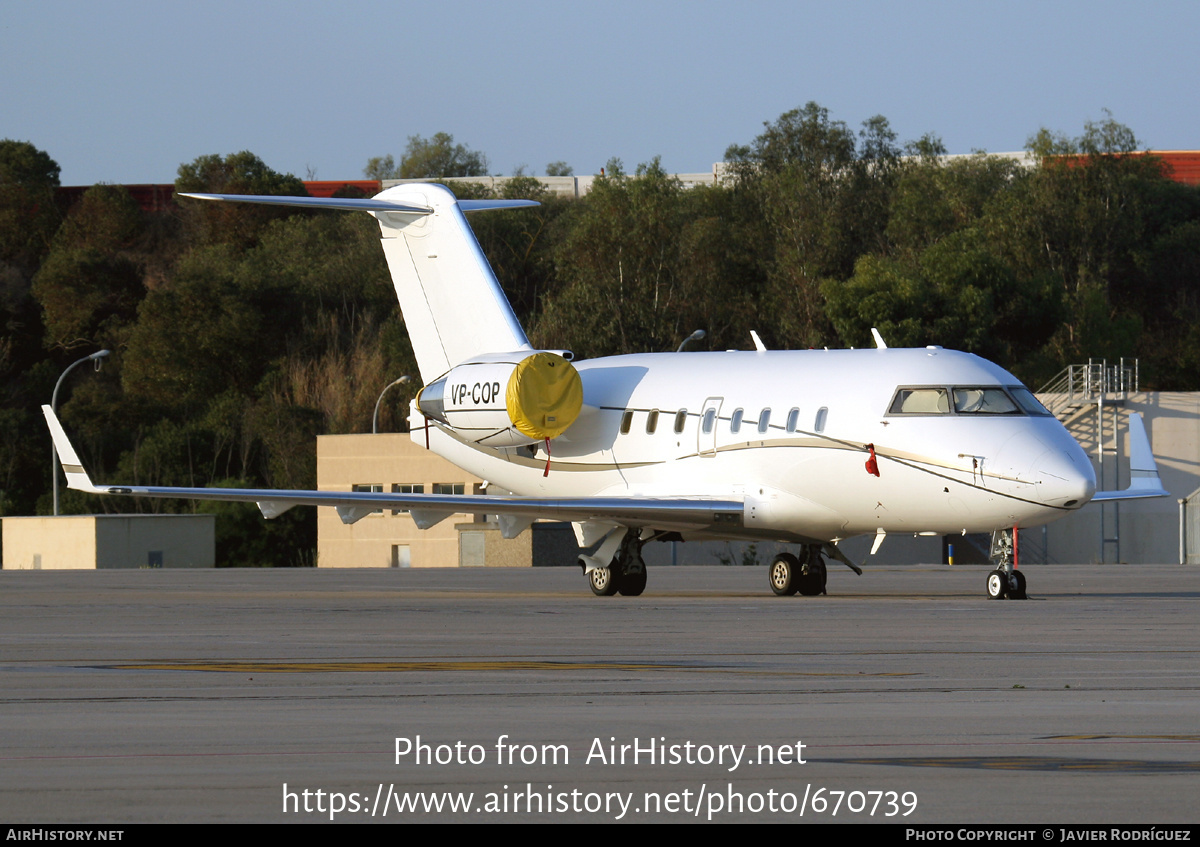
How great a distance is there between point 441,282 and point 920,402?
10.1 meters

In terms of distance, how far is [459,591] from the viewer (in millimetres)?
26578

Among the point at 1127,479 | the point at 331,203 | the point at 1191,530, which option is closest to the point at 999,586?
the point at 331,203

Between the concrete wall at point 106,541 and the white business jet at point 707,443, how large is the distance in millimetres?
27792

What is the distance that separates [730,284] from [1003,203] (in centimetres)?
1367

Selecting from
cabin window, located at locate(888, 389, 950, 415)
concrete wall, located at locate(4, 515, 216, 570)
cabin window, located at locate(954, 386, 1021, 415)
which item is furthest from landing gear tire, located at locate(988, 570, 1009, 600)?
concrete wall, located at locate(4, 515, 216, 570)

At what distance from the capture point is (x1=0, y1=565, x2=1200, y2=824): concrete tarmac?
22.5 ft

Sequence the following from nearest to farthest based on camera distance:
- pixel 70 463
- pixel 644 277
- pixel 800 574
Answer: pixel 70 463, pixel 800 574, pixel 644 277

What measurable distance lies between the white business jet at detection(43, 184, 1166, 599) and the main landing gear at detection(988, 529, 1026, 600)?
1.1 inches

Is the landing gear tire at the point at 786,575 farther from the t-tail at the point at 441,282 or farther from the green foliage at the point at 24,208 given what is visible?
the green foliage at the point at 24,208

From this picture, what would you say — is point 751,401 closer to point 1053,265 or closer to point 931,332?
point 931,332

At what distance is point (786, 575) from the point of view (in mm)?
24078

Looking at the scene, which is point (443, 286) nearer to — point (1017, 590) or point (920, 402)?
point (920, 402)

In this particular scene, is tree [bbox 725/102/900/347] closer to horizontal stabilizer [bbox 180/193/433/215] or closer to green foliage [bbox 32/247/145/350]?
green foliage [bbox 32/247/145/350]

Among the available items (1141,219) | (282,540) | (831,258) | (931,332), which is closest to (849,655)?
(931,332)
